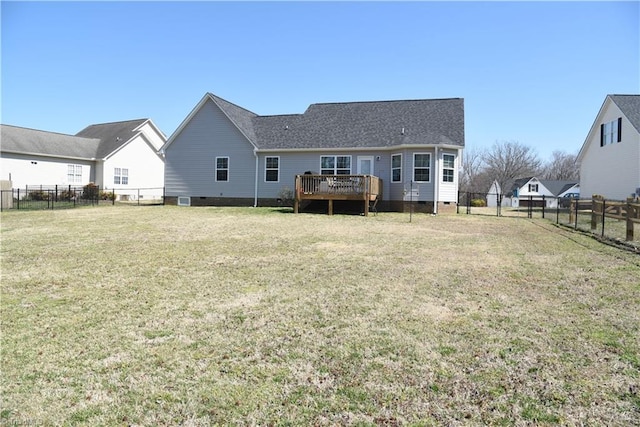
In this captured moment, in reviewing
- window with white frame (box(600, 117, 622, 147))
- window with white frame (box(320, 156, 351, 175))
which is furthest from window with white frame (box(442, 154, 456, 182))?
window with white frame (box(600, 117, 622, 147))

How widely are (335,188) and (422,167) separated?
4.85 meters

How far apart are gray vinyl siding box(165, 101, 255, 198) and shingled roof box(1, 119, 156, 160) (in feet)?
35.2

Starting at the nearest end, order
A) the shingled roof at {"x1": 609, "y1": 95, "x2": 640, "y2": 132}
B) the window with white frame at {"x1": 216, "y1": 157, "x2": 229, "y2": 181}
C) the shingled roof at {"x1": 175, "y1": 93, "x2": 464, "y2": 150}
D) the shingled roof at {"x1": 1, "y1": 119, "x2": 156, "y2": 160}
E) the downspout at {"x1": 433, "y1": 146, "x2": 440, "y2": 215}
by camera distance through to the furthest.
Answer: the downspout at {"x1": 433, "y1": 146, "x2": 440, "y2": 215}, the shingled roof at {"x1": 175, "y1": 93, "x2": 464, "y2": 150}, the shingled roof at {"x1": 609, "y1": 95, "x2": 640, "y2": 132}, the window with white frame at {"x1": 216, "y1": 157, "x2": 229, "y2": 181}, the shingled roof at {"x1": 1, "y1": 119, "x2": 156, "y2": 160}

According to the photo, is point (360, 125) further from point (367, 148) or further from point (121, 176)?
point (121, 176)

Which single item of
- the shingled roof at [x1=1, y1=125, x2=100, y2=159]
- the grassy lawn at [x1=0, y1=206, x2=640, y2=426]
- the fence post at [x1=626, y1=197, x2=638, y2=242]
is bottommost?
the grassy lawn at [x1=0, y1=206, x2=640, y2=426]

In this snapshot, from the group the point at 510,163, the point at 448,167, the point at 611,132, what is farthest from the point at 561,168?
the point at 448,167

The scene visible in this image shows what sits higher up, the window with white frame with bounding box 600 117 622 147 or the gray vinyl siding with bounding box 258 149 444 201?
the window with white frame with bounding box 600 117 622 147

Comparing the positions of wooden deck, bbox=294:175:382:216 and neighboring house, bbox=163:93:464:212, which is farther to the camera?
neighboring house, bbox=163:93:464:212

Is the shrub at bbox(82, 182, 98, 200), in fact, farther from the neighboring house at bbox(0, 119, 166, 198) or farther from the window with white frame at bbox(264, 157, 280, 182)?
the window with white frame at bbox(264, 157, 280, 182)

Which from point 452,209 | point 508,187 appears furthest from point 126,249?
point 508,187

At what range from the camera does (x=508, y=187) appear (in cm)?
6850

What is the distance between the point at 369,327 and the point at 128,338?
2.48 m

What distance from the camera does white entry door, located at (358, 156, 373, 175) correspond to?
21.2 m

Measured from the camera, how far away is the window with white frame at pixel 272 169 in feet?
74.3
